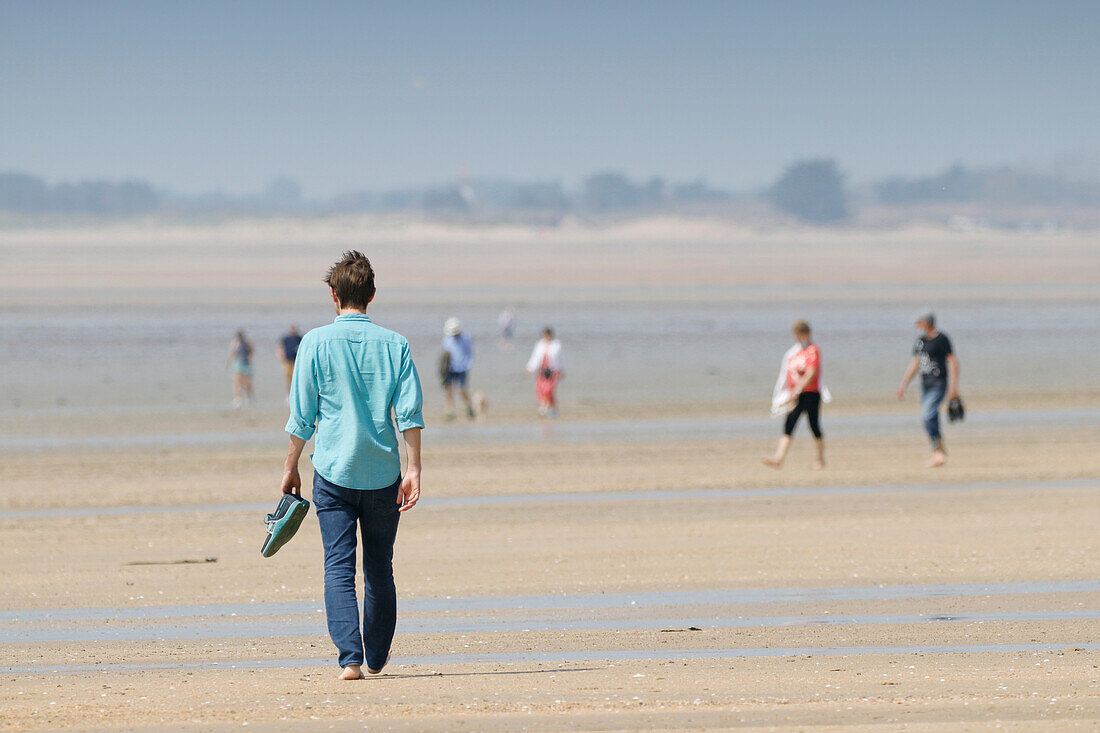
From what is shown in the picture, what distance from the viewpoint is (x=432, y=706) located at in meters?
5.30

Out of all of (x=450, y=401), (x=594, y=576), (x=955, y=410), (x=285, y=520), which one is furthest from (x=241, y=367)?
(x=285, y=520)

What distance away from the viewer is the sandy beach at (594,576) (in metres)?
5.38

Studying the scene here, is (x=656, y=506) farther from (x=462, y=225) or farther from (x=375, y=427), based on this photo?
(x=462, y=225)

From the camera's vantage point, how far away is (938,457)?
1380 cm

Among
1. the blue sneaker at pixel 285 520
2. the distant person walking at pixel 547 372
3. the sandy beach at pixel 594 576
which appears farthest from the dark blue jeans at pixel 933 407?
the blue sneaker at pixel 285 520

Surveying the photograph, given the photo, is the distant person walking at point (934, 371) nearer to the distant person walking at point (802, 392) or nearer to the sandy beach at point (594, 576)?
the sandy beach at point (594, 576)

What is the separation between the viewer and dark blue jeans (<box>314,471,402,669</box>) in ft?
18.0

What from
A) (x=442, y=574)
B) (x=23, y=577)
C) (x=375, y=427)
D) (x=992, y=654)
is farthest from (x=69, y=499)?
(x=992, y=654)

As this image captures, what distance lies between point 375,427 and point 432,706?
1118 millimetres

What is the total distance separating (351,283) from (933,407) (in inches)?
378

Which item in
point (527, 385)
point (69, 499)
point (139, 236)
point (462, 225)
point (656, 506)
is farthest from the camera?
point (462, 225)

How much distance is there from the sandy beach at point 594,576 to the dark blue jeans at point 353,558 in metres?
0.24

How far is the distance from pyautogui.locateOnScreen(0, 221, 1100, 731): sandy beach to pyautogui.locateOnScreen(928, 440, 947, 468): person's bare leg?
0.70 feet

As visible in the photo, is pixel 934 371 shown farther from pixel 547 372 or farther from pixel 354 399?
pixel 354 399
